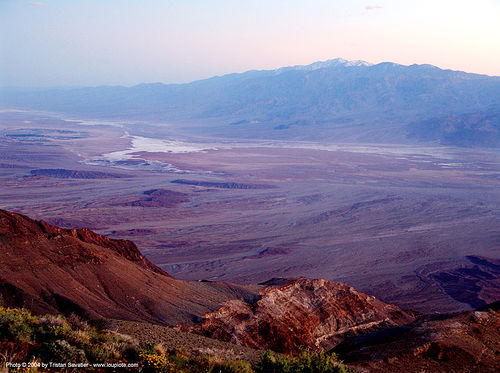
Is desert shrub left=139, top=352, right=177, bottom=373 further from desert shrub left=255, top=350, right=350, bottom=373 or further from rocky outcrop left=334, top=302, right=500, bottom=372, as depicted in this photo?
rocky outcrop left=334, top=302, right=500, bottom=372

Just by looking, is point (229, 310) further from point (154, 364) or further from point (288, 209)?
point (288, 209)

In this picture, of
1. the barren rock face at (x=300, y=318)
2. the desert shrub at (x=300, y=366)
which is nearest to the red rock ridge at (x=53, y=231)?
the barren rock face at (x=300, y=318)

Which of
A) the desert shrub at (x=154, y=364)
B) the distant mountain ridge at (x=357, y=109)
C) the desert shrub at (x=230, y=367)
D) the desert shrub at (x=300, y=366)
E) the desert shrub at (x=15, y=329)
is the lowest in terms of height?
the desert shrub at (x=300, y=366)

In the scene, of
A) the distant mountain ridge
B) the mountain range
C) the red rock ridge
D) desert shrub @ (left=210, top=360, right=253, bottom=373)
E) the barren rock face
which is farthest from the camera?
the distant mountain ridge

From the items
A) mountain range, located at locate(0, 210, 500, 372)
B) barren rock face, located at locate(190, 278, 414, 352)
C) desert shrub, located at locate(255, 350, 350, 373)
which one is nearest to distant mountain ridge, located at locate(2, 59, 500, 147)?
barren rock face, located at locate(190, 278, 414, 352)

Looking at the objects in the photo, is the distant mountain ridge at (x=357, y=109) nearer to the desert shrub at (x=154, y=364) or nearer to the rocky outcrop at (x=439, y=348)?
the rocky outcrop at (x=439, y=348)

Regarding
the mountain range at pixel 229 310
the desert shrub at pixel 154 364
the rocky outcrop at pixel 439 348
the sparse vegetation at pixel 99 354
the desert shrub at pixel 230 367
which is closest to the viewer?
the sparse vegetation at pixel 99 354

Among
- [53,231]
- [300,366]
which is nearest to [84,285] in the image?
[53,231]
